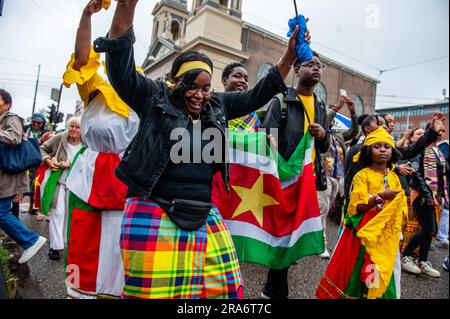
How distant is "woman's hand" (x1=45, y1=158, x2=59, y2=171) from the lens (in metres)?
3.82

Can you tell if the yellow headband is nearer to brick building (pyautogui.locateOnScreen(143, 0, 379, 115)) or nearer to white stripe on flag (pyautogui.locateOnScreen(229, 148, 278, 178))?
white stripe on flag (pyautogui.locateOnScreen(229, 148, 278, 178))

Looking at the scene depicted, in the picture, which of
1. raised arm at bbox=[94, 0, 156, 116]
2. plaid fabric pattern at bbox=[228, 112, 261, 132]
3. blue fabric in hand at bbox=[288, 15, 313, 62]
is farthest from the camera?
plaid fabric pattern at bbox=[228, 112, 261, 132]

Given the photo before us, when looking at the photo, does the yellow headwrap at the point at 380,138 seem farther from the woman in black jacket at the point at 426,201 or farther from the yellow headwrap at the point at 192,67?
the yellow headwrap at the point at 192,67

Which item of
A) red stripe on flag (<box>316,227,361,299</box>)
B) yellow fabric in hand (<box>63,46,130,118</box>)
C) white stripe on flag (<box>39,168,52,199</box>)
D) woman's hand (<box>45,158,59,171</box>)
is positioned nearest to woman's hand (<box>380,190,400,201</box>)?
red stripe on flag (<box>316,227,361,299</box>)

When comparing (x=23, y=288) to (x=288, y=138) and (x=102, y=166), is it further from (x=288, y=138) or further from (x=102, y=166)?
(x=288, y=138)

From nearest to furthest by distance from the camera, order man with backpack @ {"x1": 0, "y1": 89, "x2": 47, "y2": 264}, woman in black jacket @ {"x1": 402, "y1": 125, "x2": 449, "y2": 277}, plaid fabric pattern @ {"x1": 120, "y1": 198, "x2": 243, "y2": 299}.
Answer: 1. plaid fabric pattern @ {"x1": 120, "y1": 198, "x2": 243, "y2": 299}
2. man with backpack @ {"x1": 0, "y1": 89, "x2": 47, "y2": 264}
3. woman in black jacket @ {"x1": 402, "y1": 125, "x2": 449, "y2": 277}

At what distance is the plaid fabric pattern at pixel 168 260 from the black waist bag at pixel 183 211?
1.0 inches

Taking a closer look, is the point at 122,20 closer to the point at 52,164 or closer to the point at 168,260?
the point at 168,260

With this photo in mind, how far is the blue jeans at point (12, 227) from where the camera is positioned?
3.23 m

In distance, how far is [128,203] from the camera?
1567 millimetres

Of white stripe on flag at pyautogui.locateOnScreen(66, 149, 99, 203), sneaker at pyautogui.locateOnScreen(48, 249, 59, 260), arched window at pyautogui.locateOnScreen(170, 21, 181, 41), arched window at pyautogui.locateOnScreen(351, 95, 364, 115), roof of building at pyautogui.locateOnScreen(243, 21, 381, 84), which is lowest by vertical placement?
sneaker at pyautogui.locateOnScreen(48, 249, 59, 260)

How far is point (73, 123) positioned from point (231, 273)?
321 centimetres

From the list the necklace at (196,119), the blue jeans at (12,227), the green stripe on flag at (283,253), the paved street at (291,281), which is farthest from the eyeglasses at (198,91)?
the blue jeans at (12,227)

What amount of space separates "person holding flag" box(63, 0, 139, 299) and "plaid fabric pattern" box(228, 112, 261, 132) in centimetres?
86
